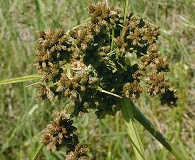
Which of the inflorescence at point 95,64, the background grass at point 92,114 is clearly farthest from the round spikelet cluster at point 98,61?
the background grass at point 92,114

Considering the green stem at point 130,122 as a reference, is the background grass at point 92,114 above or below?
below

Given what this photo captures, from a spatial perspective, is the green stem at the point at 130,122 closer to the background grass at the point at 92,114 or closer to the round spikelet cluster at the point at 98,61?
the round spikelet cluster at the point at 98,61

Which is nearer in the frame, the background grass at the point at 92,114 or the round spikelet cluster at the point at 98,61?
the round spikelet cluster at the point at 98,61

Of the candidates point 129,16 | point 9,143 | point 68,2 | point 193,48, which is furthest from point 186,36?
point 129,16

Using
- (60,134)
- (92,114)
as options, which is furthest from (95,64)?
(92,114)

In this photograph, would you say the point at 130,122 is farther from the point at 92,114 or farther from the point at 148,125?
the point at 92,114

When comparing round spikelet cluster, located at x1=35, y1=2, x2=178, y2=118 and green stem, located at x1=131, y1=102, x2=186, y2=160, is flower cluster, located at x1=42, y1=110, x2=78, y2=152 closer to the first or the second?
round spikelet cluster, located at x1=35, y1=2, x2=178, y2=118

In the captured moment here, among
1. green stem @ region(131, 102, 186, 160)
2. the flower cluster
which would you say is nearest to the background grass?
green stem @ region(131, 102, 186, 160)
